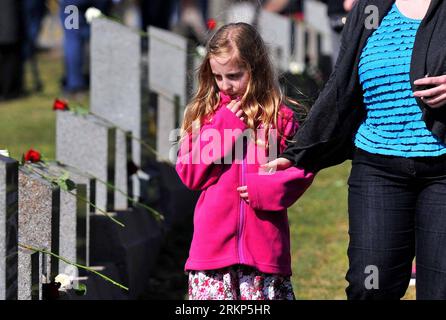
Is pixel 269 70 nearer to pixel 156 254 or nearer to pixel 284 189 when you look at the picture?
pixel 284 189

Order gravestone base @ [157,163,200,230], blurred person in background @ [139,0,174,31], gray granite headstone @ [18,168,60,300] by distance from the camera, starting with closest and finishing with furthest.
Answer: gray granite headstone @ [18,168,60,300] < gravestone base @ [157,163,200,230] < blurred person in background @ [139,0,174,31]

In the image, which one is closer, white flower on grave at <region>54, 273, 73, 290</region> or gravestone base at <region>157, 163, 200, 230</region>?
white flower on grave at <region>54, 273, 73, 290</region>

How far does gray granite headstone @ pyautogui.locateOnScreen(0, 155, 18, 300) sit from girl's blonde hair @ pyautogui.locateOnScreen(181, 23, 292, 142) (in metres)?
1.09

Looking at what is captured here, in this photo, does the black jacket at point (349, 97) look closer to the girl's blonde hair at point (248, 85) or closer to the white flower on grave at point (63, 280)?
the girl's blonde hair at point (248, 85)

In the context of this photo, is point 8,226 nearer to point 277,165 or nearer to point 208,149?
point 208,149

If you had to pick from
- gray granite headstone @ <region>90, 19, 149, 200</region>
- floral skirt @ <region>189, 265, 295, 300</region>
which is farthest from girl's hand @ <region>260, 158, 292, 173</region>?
gray granite headstone @ <region>90, 19, 149, 200</region>

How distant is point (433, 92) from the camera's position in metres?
4.51

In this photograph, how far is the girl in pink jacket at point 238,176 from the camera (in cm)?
491

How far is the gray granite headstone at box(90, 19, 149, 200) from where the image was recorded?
25.0 ft

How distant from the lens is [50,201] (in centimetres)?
510

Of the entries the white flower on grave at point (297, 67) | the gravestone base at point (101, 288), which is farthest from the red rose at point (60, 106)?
the white flower on grave at point (297, 67)

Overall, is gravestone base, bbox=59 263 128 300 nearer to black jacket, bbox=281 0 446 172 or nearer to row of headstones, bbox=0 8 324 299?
row of headstones, bbox=0 8 324 299

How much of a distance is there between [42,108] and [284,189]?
1095cm
